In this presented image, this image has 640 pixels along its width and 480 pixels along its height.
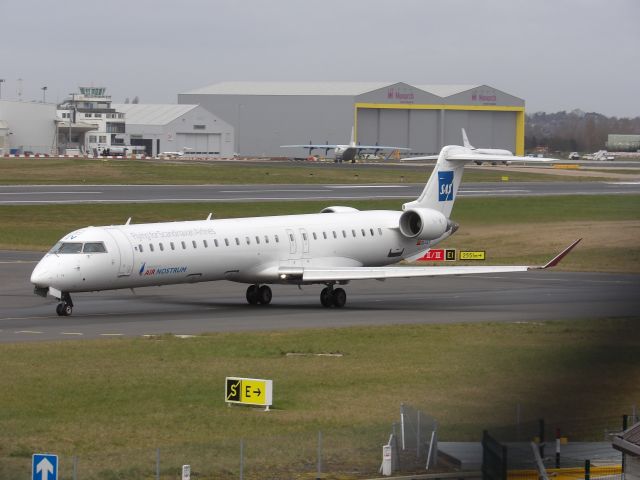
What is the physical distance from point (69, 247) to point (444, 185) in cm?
2202

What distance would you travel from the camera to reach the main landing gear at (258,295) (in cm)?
5309

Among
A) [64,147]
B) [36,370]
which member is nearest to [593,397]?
[36,370]

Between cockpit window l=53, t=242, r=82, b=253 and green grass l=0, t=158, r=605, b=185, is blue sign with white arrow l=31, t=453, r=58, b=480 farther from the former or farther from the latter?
green grass l=0, t=158, r=605, b=185

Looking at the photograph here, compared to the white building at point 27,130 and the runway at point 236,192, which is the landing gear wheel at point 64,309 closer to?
the runway at point 236,192

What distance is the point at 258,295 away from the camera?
53.1m

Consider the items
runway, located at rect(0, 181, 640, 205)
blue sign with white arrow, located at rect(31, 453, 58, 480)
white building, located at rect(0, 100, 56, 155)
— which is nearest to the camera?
blue sign with white arrow, located at rect(31, 453, 58, 480)

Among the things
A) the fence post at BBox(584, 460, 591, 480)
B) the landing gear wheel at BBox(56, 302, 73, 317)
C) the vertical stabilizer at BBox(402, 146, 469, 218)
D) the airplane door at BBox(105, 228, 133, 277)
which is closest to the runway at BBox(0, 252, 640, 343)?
the landing gear wheel at BBox(56, 302, 73, 317)

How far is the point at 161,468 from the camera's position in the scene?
851 inches

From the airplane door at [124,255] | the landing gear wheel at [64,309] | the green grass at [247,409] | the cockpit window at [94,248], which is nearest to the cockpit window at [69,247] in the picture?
the cockpit window at [94,248]

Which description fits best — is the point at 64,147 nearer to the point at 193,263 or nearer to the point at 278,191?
the point at 278,191

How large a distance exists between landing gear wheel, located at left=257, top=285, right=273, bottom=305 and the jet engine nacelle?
25.6ft

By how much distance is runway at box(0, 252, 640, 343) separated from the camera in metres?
44.5

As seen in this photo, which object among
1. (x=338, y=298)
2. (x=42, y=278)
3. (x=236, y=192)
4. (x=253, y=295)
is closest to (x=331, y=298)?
(x=338, y=298)

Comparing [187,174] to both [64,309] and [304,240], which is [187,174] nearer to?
[304,240]
